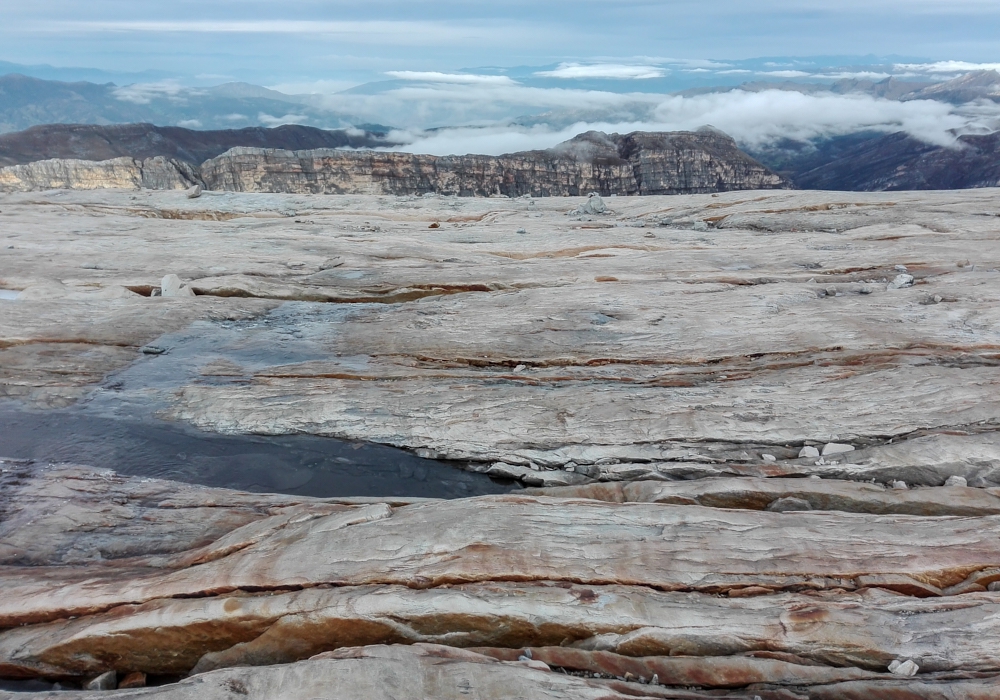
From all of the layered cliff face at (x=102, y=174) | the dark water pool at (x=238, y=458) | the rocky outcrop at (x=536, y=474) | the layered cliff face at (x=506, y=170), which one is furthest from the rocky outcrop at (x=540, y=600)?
the layered cliff face at (x=102, y=174)

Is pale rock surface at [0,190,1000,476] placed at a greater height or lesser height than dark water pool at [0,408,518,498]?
greater

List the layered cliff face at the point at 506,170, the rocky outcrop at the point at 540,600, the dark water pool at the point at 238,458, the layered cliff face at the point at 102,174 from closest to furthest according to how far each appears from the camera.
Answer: the rocky outcrop at the point at 540,600, the dark water pool at the point at 238,458, the layered cliff face at the point at 506,170, the layered cliff face at the point at 102,174

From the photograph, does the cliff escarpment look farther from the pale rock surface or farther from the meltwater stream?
the meltwater stream

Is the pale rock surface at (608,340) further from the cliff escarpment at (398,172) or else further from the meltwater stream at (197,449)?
the cliff escarpment at (398,172)

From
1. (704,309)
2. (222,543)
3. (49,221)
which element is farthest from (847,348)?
(49,221)

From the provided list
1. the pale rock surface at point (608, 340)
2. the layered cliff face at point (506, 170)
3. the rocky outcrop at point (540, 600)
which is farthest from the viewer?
the layered cliff face at point (506, 170)

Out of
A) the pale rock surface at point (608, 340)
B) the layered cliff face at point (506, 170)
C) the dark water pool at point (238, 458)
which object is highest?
the layered cliff face at point (506, 170)

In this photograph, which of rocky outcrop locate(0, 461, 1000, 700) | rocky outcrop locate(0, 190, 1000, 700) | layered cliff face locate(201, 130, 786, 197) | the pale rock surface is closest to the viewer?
rocky outcrop locate(0, 461, 1000, 700)

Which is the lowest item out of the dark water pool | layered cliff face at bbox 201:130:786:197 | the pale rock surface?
the dark water pool

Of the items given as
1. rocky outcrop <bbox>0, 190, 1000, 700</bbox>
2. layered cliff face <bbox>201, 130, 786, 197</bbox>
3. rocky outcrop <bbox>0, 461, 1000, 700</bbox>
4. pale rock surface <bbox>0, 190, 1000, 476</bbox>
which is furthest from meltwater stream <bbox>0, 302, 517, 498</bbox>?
layered cliff face <bbox>201, 130, 786, 197</bbox>
